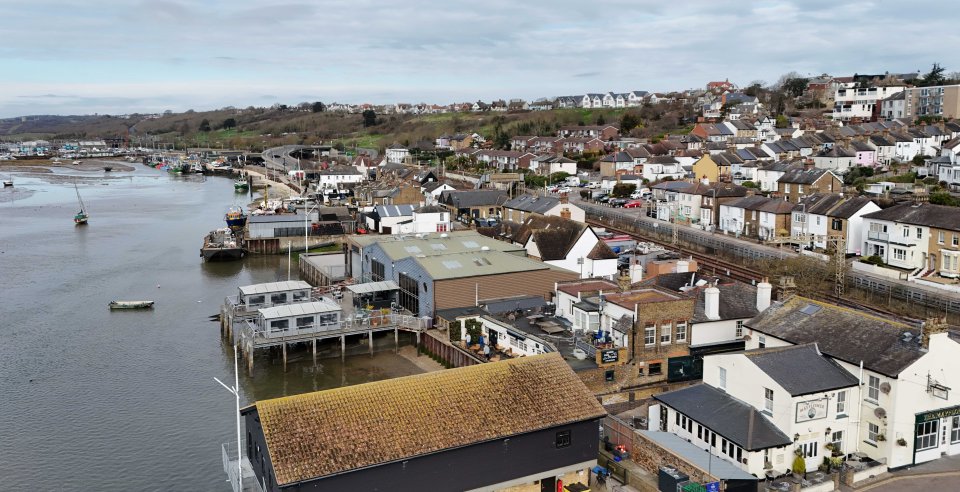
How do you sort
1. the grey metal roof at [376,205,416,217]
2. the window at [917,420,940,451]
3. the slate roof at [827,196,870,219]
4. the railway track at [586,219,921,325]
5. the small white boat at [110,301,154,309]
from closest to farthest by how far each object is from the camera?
1. the window at [917,420,940,451]
2. the railway track at [586,219,921,325]
3. the small white boat at [110,301,154,309]
4. the slate roof at [827,196,870,219]
5. the grey metal roof at [376,205,416,217]

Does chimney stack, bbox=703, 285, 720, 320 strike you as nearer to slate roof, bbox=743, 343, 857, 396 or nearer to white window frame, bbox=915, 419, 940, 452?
slate roof, bbox=743, 343, 857, 396

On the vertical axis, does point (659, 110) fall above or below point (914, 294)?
above

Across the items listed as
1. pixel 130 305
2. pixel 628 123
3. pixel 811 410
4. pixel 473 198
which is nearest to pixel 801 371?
pixel 811 410

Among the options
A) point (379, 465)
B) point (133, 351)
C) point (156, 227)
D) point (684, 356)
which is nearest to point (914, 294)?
point (684, 356)

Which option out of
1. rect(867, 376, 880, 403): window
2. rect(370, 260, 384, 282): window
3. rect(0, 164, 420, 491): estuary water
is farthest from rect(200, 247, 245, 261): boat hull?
rect(867, 376, 880, 403): window

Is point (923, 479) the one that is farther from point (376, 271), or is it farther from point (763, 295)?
point (376, 271)

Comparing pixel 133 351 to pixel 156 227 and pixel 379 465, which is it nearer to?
pixel 379 465
